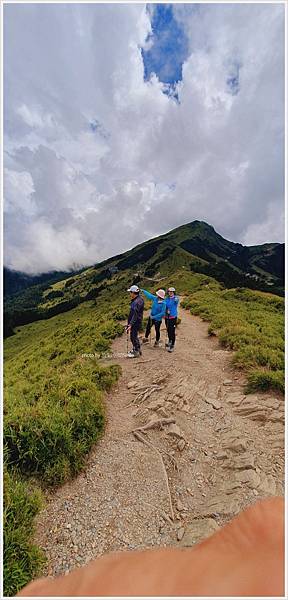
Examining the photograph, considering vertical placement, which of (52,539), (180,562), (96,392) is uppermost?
(180,562)

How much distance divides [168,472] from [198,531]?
1.31 metres

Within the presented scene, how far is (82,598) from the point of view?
1.95 meters

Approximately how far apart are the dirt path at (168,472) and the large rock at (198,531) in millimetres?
15

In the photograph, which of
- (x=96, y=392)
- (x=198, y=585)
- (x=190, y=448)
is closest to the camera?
(x=198, y=585)

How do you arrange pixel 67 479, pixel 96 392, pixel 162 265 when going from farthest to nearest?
1. pixel 162 265
2. pixel 96 392
3. pixel 67 479

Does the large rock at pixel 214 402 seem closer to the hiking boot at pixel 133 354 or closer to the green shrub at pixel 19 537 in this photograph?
the hiking boot at pixel 133 354

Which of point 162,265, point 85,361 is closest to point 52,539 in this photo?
point 85,361

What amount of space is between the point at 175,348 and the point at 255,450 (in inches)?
278

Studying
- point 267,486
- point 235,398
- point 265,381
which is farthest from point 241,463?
point 265,381

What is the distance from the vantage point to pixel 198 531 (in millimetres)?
3758

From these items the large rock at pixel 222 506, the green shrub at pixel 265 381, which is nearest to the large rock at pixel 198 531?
the large rock at pixel 222 506

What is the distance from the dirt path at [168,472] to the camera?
3844 mm

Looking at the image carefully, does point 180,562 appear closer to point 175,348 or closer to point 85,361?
point 85,361

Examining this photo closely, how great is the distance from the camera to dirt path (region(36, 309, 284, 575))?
12.6ft
